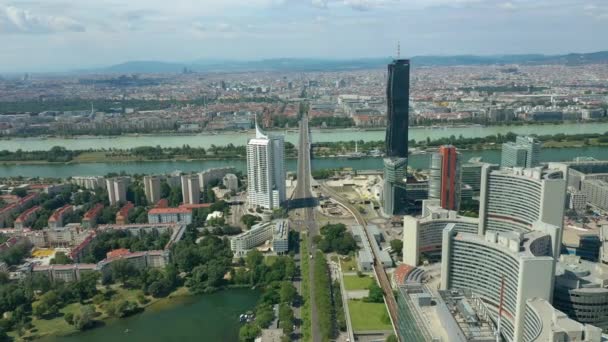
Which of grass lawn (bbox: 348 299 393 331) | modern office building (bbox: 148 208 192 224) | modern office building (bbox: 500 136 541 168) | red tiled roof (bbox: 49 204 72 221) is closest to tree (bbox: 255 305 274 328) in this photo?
grass lawn (bbox: 348 299 393 331)

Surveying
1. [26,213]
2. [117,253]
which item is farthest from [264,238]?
[26,213]

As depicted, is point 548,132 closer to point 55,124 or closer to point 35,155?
point 35,155

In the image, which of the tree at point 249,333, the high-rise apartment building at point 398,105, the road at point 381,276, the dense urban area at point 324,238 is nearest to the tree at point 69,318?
the dense urban area at point 324,238

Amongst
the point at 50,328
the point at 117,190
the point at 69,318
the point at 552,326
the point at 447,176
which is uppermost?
the point at 447,176

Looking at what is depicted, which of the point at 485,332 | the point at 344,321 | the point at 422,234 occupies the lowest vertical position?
the point at 344,321

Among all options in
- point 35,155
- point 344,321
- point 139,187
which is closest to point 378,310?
point 344,321

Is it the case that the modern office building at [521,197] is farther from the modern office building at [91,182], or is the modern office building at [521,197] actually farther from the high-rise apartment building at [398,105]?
the modern office building at [91,182]

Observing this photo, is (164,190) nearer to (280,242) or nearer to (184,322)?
(280,242)

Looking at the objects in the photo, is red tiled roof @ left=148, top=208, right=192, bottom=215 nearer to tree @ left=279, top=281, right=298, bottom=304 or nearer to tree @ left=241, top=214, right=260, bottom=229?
tree @ left=241, top=214, right=260, bottom=229
